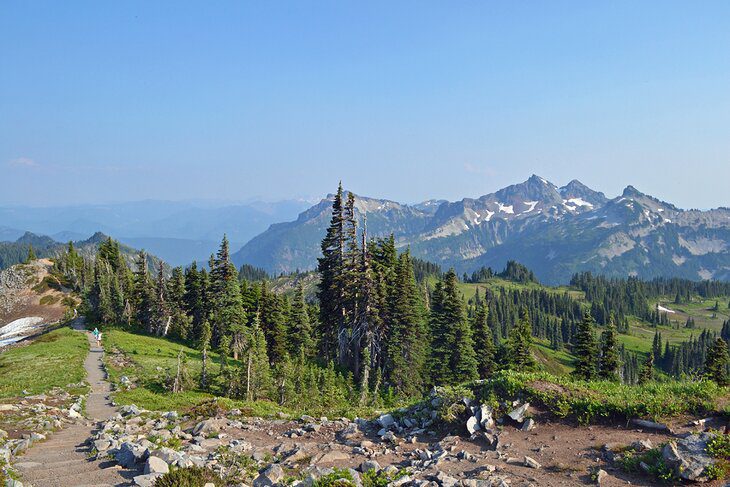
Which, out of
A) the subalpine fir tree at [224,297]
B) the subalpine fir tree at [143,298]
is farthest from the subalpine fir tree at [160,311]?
the subalpine fir tree at [224,297]

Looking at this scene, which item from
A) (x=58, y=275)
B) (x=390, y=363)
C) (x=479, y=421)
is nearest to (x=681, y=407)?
(x=479, y=421)

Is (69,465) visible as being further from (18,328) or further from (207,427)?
(18,328)

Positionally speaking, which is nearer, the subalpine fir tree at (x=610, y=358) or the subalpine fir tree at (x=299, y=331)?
the subalpine fir tree at (x=610, y=358)

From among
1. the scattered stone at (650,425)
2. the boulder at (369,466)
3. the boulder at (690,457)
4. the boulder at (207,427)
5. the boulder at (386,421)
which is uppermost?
the boulder at (690,457)

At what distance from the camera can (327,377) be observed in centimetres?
4112

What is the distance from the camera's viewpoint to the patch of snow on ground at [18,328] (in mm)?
94594

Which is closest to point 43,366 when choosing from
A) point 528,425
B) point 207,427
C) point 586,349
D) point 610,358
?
point 207,427

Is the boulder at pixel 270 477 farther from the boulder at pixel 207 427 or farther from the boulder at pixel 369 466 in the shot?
the boulder at pixel 207 427

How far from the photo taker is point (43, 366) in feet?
141

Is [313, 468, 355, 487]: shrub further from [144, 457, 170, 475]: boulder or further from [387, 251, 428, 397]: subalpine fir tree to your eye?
[387, 251, 428, 397]: subalpine fir tree

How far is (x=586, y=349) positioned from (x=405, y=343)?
67.5ft

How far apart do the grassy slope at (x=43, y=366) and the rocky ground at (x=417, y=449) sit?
1901 centimetres

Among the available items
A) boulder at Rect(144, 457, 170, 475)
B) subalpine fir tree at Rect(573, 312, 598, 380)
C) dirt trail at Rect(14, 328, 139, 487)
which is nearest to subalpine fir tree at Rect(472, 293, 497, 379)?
subalpine fir tree at Rect(573, 312, 598, 380)

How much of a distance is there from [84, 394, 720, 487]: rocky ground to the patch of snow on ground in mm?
94812
